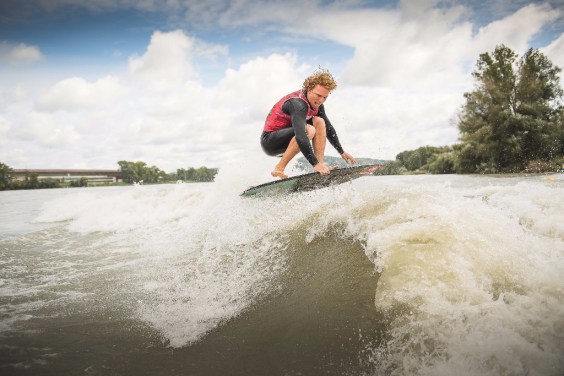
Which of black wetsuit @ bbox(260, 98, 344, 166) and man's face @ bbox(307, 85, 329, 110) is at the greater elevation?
man's face @ bbox(307, 85, 329, 110)

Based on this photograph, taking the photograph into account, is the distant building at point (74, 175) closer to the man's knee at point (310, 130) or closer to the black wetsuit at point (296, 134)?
the black wetsuit at point (296, 134)

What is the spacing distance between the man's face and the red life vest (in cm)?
15

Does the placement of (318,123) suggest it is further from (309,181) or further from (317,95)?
(309,181)

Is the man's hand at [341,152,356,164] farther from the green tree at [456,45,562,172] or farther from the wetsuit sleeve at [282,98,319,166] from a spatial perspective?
the green tree at [456,45,562,172]

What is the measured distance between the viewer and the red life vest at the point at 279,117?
5661mm

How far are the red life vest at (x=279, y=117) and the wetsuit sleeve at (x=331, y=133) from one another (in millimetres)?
341

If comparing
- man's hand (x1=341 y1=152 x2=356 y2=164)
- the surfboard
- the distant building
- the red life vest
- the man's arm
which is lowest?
the surfboard

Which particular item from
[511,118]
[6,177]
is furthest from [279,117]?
[6,177]

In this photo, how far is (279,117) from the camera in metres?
5.97

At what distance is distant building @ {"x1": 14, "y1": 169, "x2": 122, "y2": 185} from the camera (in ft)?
294

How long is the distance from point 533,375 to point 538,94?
36535 mm

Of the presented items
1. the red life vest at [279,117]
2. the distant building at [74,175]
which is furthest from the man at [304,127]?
the distant building at [74,175]

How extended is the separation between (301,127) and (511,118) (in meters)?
30.2

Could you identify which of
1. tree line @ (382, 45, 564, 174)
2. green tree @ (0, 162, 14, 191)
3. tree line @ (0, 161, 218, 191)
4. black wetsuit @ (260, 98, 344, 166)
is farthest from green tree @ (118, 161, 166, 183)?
black wetsuit @ (260, 98, 344, 166)
